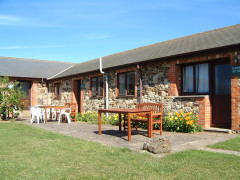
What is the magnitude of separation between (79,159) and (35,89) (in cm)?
1445

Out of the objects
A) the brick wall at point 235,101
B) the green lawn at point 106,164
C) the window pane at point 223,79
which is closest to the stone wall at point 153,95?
the window pane at point 223,79

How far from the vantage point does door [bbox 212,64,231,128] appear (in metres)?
7.97

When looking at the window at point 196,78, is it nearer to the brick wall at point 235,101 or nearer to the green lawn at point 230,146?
the brick wall at point 235,101

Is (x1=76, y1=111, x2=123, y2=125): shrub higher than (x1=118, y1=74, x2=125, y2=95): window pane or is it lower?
lower

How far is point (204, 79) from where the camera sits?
28.4 ft

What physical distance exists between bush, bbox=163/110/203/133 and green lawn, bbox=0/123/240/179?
297 cm

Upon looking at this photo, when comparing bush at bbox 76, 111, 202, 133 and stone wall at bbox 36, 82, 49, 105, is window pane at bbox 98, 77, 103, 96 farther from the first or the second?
stone wall at bbox 36, 82, 49, 105

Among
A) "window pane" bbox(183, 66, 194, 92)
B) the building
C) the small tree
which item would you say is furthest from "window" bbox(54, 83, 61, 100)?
"window pane" bbox(183, 66, 194, 92)

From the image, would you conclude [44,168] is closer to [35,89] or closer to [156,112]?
[156,112]

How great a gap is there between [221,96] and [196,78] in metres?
1.16

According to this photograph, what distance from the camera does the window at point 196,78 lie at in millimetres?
8594

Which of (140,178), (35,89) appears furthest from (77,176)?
(35,89)

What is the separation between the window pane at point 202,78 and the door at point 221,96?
289 mm

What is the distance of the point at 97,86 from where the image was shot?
44.2ft
